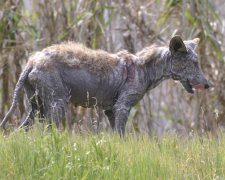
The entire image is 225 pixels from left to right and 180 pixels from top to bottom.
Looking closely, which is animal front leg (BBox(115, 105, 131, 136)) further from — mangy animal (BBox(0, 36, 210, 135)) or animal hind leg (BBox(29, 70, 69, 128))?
animal hind leg (BBox(29, 70, 69, 128))

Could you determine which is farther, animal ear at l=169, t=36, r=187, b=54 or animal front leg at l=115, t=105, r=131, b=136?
animal ear at l=169, t=36, r=187, b=54

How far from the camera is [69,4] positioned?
15.7m

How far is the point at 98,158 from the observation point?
8594 millimetres

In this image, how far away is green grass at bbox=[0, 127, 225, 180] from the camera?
325 inches

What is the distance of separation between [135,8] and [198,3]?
1.06m

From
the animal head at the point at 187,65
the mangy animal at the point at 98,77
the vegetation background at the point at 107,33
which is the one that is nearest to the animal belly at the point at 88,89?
the mangy animal at the point at 98,77

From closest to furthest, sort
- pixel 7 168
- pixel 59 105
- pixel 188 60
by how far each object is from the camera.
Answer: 1. pixel 7 168
2. pixel 59 105
3. pixel 188 60

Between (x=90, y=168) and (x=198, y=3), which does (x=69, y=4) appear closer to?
(x=198, y=3)

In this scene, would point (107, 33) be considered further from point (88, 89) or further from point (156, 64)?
point (88, 89)

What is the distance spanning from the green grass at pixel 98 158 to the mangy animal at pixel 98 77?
1.51 meters

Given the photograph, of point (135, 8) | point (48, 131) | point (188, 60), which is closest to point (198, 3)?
point (135, 8)

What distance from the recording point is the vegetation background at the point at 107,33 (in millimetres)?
15266

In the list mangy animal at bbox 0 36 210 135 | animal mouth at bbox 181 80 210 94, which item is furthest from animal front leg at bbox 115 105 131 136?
animal mouth at bbox 181 80 210 94

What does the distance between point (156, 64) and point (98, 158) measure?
339cm
